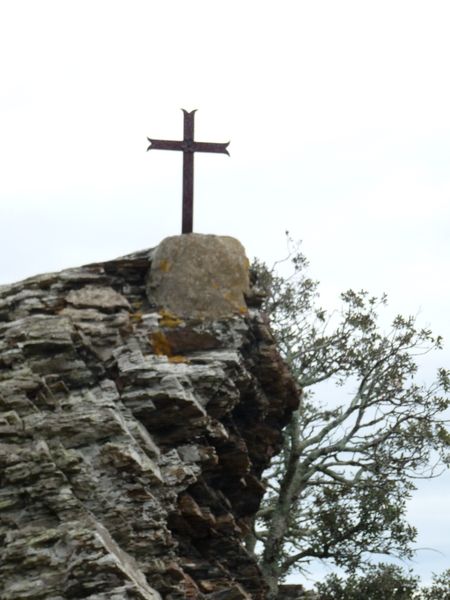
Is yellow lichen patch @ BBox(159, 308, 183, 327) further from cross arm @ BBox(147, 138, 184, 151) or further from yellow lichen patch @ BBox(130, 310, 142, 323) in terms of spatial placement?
cross arm @ BBox(147, 138, 184, 151)

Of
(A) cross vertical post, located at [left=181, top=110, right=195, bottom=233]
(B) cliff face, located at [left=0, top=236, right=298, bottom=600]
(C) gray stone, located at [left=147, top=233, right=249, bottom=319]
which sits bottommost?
(B) cliff face, located at [left=0, top=236, right=298, bottom=600]

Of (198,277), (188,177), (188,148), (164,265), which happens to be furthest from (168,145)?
(198,277)

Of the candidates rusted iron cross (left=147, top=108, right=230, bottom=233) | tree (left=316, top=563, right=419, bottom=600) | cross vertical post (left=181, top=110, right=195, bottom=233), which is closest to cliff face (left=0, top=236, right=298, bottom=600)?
cross vertical post (left=181, top=110, right=195, bottom=233)

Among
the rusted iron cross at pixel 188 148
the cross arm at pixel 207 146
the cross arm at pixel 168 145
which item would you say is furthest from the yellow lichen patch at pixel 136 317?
the cross arm at pixel 207 146

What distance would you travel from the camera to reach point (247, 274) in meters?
22.0

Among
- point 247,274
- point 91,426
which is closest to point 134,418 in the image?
point 91,426

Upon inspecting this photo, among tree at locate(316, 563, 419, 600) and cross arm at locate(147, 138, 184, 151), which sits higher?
cross arm at locate(147, 138, 184, 151)

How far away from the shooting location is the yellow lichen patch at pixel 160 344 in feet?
66.7

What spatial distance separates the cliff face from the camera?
1756 centimetres

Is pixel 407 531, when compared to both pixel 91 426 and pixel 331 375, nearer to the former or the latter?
pixel 331 375

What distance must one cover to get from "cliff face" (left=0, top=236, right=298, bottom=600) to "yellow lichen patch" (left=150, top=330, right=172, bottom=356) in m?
0.02

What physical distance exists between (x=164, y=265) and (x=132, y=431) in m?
3.73

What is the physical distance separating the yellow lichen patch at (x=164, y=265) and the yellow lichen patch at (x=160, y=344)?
1430 mm

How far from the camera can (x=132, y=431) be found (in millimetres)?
19016
